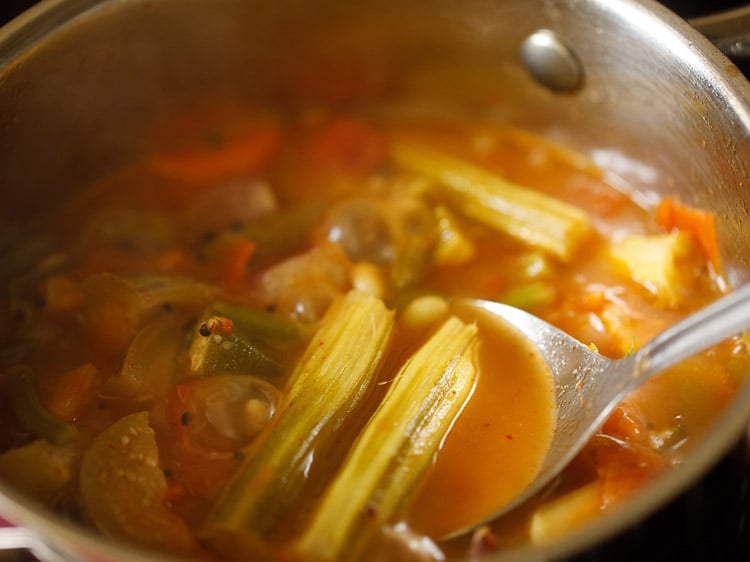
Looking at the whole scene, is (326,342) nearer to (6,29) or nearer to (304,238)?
(304,238)

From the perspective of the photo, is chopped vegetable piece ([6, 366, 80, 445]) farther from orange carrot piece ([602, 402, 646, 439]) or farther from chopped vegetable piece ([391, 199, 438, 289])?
orange carrot piece ([602, 402, 646, 439])

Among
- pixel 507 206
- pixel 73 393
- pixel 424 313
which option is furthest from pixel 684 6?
pixel 73 393

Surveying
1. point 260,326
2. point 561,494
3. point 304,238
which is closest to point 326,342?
point 260,326

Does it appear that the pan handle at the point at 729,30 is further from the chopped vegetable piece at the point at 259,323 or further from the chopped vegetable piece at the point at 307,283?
the chopped vegetable piece at the point at 259,323

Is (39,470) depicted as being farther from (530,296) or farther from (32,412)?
(530,296)

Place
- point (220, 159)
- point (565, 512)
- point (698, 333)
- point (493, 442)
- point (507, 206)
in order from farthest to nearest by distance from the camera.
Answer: point (220, 159) → point (507, 206) → point (493, 442) → point (565, 512) → point (698, 333)

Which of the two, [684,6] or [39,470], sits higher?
[684,6]

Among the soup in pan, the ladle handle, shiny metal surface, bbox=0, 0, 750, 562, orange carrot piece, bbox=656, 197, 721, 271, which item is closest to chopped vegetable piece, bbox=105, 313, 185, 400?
the soup in pan
